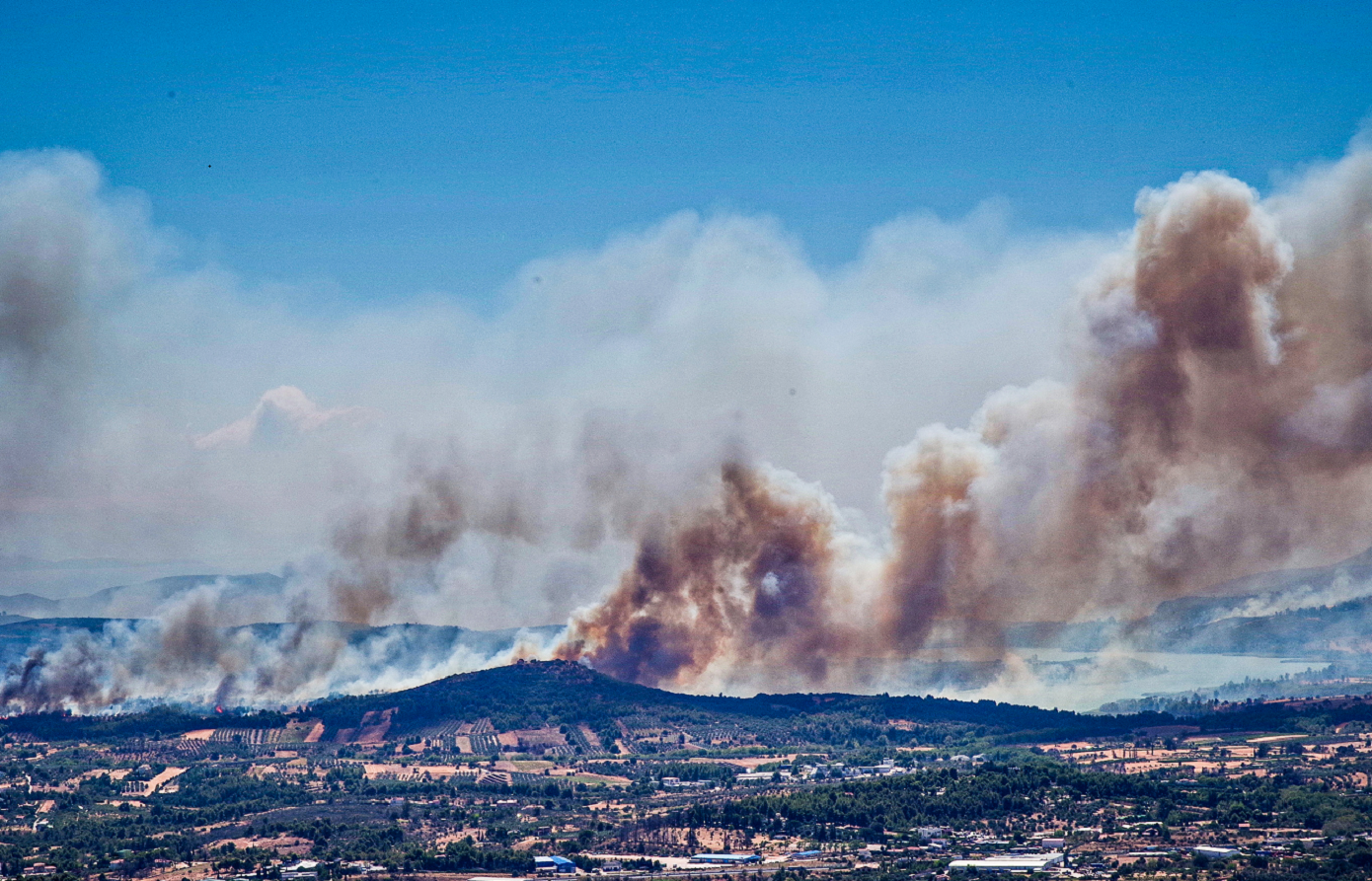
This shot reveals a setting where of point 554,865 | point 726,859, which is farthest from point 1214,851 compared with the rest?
point 554,865

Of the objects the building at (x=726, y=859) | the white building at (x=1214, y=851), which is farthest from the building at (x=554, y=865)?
the white building at (x=1214, y=851)

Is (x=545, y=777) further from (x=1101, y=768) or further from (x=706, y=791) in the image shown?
(x=1101, y=768)

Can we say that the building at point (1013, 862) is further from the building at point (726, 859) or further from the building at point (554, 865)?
the building at point (554, 865)

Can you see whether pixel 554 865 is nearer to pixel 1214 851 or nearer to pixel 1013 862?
pixel 1013 862

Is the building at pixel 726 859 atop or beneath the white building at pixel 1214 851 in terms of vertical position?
beneath

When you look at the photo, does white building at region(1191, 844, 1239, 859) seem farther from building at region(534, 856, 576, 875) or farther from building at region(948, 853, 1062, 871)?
building at region(534, 856, 576, 875)

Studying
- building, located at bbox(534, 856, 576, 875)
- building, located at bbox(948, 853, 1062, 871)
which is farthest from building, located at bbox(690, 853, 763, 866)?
building, located at bbox(948, 853, 1062, 871)
